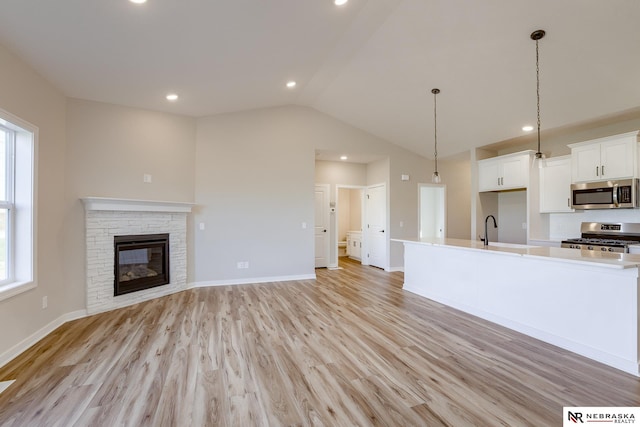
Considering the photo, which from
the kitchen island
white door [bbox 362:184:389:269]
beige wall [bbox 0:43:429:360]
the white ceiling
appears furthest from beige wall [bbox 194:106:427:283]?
the kitchen island

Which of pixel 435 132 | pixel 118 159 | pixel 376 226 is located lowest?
pixel 376 226

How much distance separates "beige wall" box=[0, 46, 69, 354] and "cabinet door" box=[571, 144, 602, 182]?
7.07 meters

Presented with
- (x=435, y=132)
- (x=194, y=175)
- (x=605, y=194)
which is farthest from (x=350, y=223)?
(x=605, y=194)

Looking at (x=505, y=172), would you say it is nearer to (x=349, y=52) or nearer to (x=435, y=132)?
(x=435, y=132)

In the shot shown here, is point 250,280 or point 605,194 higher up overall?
point 605,194

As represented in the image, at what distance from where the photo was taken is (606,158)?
4.19m

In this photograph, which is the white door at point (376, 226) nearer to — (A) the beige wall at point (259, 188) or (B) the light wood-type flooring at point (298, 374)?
(A) the beige wall at point (259, 188)

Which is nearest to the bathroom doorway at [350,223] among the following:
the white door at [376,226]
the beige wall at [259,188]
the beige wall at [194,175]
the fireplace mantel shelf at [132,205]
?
the white door at [376,226]

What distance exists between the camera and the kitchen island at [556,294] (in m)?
2.41

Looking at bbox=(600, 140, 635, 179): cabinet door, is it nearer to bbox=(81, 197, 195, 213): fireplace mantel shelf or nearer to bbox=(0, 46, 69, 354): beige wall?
bbox=(81, 197, 195, 213): fireplace mantel shelf

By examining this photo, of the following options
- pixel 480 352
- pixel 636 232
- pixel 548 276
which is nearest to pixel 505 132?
pixel 636 232

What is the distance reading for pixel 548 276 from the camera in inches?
116

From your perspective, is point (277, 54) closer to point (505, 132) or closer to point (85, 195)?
point (85, 195)

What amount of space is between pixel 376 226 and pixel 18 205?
6194 mm
